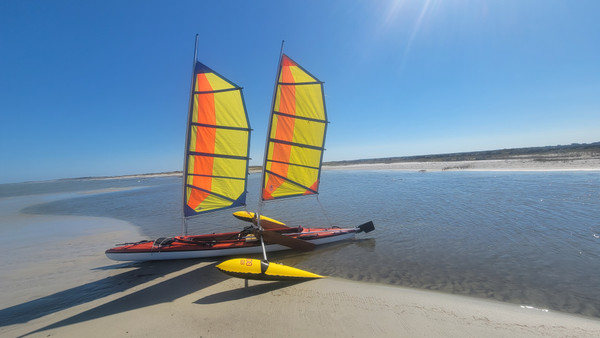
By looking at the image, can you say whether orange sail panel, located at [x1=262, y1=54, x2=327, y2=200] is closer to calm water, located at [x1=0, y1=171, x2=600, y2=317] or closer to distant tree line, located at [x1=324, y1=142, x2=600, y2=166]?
calm water, located at [x1=0, y1=171, x2=600, y2=317]

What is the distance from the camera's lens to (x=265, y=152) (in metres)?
8.71

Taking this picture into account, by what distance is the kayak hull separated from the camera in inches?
287

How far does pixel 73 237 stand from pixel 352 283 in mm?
12529

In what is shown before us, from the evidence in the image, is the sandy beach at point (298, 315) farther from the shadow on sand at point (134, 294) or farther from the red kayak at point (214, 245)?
the red kayak at point (214, 245)

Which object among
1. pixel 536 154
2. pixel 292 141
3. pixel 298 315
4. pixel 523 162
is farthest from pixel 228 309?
pixel 536 154

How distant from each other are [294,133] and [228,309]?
241 inches

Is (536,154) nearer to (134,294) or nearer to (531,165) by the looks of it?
(531,165)

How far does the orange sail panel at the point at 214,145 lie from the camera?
761cm

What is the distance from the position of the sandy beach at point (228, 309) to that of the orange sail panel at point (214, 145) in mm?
2418

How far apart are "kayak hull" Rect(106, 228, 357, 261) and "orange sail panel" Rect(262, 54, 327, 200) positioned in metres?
1.88

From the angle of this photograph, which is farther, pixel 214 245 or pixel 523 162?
pixel 523 162

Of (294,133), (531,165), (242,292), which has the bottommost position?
(242,292)

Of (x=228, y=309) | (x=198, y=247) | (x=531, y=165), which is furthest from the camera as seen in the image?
(x=531, y=165)

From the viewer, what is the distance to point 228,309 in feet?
16.3
